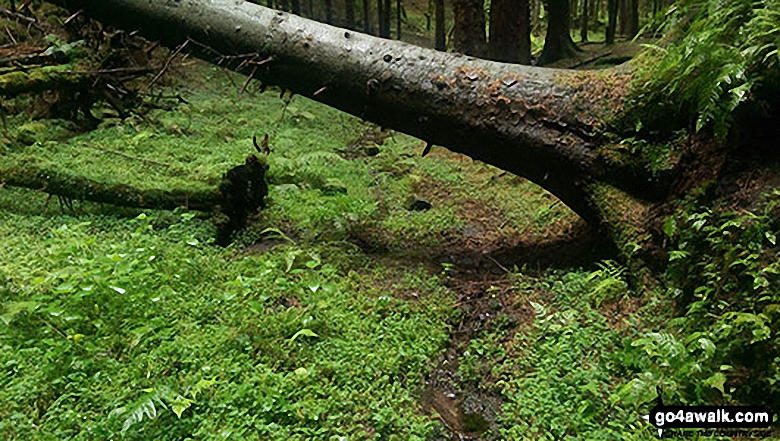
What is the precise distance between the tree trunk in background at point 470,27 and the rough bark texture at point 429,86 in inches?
228

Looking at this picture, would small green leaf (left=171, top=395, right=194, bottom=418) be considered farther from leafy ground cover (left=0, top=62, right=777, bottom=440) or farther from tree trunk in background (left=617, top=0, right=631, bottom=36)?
tree trunk in background (left=617, top=0, right=631, bottom=36)

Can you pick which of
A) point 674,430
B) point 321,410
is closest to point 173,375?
point 321,410

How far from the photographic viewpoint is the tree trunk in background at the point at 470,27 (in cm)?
1016

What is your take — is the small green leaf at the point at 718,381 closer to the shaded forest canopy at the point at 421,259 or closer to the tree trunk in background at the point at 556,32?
the shaded forest canopy at the point at 421,259

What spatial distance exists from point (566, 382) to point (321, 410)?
1413 millimetres

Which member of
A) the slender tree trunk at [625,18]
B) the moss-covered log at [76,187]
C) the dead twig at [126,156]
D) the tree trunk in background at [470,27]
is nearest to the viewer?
the moss-covered log at [76,187]

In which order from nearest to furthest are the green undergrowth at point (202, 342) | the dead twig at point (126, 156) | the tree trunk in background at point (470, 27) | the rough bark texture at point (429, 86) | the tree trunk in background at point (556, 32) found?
the green undergrowth at point (202, 342) → the rough bark texture at point (429, 86) → the dead twig at point (126, 156) → the tree trunk in background at point (470, 27) → the tree trunk in background at point (556, 32)

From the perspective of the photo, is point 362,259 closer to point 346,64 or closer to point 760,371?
point 346,64

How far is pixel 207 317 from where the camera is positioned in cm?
356

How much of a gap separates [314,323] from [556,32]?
38.6 ft

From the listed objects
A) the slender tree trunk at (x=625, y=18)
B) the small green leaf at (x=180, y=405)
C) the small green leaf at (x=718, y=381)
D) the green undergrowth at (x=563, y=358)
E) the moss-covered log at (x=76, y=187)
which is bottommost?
the green undergrowth at (x=563, y=358)

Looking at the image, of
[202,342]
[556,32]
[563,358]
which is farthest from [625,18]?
[202,342]

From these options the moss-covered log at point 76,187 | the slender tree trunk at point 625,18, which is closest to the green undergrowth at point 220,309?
the moss-covered log at point 76,187

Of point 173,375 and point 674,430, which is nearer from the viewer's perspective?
point 674,430
